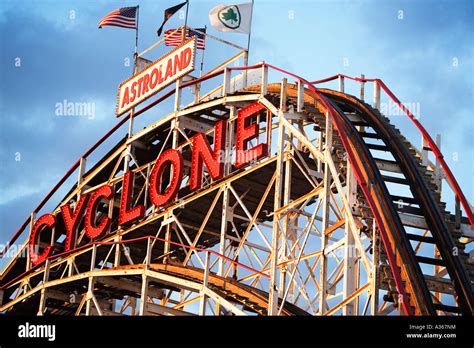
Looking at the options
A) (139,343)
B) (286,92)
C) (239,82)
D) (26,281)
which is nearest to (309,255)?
(286,92)

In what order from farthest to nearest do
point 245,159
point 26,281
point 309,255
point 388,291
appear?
point 26,281 → point 245,159 → point 309,255 → point 388,291

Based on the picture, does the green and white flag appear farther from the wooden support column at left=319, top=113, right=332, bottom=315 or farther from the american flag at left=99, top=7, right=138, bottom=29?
the wooden support column at left=319, top=113, right=332, bottom=315

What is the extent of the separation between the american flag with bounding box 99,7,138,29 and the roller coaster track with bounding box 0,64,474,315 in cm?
459

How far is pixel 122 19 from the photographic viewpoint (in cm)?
4684

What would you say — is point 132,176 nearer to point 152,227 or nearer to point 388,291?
point 152,227

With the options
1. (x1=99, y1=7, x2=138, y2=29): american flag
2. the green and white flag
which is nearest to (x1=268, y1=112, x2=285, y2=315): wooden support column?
the green and white flag

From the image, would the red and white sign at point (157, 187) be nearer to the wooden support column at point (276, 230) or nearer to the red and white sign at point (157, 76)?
the wooden support column at point (276, 230)

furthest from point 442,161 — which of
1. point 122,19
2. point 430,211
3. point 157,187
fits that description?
point 122,19

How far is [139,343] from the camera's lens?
23.0 metres

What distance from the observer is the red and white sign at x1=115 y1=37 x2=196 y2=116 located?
4034 cm

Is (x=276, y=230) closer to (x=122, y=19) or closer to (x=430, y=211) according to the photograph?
(x=430, y=211)

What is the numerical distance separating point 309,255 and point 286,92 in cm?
544

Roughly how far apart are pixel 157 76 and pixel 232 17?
13.3 feet

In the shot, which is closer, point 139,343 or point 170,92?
point 139,343
